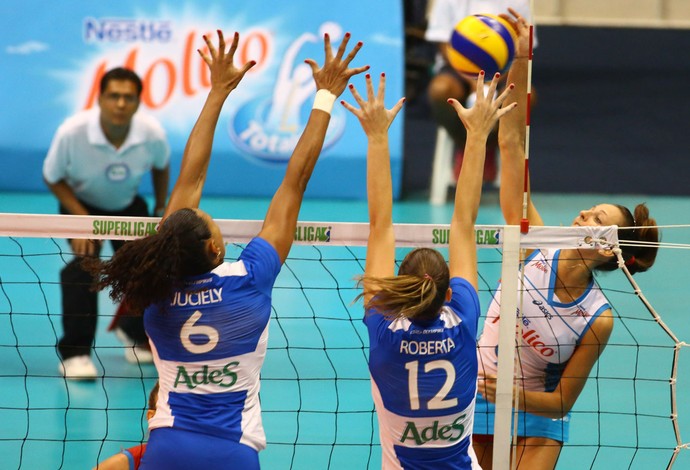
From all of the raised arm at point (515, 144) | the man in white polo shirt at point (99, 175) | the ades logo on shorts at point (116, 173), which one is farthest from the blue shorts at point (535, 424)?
the ades logo on shorts at point (116, 173)

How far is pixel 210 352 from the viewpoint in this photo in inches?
137

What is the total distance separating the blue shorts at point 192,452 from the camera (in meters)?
3.39

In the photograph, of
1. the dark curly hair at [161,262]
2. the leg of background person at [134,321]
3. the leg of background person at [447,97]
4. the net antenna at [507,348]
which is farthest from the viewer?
the leg of background person at [447,97]

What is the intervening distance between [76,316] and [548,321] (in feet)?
10.4

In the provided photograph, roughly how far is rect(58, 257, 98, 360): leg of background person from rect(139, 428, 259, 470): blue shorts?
2.93 metres

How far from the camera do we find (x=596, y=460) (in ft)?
17.9

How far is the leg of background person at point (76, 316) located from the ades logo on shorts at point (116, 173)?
55 cm

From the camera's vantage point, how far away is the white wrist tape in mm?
3889

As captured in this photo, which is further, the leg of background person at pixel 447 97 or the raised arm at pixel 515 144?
the leg of background person at pixel 447 97

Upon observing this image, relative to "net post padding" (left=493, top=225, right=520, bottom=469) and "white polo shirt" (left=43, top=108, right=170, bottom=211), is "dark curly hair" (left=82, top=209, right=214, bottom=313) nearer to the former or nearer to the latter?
→ "net post padding" (left=493, top=225, right=520, bottom=469)

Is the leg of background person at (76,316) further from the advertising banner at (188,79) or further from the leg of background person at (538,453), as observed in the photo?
the advertising banner at (188,79)

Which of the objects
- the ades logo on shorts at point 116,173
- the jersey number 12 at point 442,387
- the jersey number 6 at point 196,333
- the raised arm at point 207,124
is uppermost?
the raised arm at point 207,124

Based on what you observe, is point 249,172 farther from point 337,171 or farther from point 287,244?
point 287,244

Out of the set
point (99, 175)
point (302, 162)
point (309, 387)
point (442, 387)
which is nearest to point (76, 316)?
point (99, 175)
